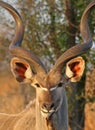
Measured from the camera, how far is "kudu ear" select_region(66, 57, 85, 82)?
5.86 m

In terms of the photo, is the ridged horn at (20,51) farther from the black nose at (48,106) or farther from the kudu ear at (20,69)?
the black nose at (48,106)

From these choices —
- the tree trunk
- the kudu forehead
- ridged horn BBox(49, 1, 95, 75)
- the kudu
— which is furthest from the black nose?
the tree trunk

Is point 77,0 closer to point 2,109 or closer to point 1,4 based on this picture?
point 1,4

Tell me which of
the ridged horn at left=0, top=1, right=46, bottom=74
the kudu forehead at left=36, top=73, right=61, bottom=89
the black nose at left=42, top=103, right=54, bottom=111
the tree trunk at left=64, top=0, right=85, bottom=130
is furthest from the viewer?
the tree trunk at left=64, top=0, right=85, bottom=130

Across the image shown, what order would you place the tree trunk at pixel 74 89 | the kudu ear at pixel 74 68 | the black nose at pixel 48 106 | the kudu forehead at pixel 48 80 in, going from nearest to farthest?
the black nose at pixel 48 106, the kudu forehead at pixel 48 80, the kudu ear at pixel 74 68, the tree trunk at pixel 74 89

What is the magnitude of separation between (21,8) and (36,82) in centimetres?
Answer: 566

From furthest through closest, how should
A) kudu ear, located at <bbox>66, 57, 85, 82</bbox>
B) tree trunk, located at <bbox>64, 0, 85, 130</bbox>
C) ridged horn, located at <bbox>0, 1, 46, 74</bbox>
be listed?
tree trunk, located at <bbox>64, 0, 85, 130</bbox>
kudu ear, located at <bbox>66, 57, 85, 82</bbox>
ridged horn, located at <bbox>0, 1, 46, 74</bbox>

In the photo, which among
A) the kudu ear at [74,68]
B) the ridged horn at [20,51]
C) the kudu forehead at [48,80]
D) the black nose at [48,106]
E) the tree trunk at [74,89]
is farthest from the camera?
the tree trunk at [74,89]

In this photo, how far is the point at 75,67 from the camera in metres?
5.92

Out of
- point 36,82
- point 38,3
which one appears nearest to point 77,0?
point 38,3

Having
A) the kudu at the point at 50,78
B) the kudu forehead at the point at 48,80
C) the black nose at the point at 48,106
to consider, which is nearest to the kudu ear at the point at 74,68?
the kudu at the point at 50,78

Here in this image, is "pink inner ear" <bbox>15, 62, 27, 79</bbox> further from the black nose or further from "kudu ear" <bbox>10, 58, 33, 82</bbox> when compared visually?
the black nose

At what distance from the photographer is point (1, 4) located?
6.85 m

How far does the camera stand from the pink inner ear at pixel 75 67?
5.90 m
